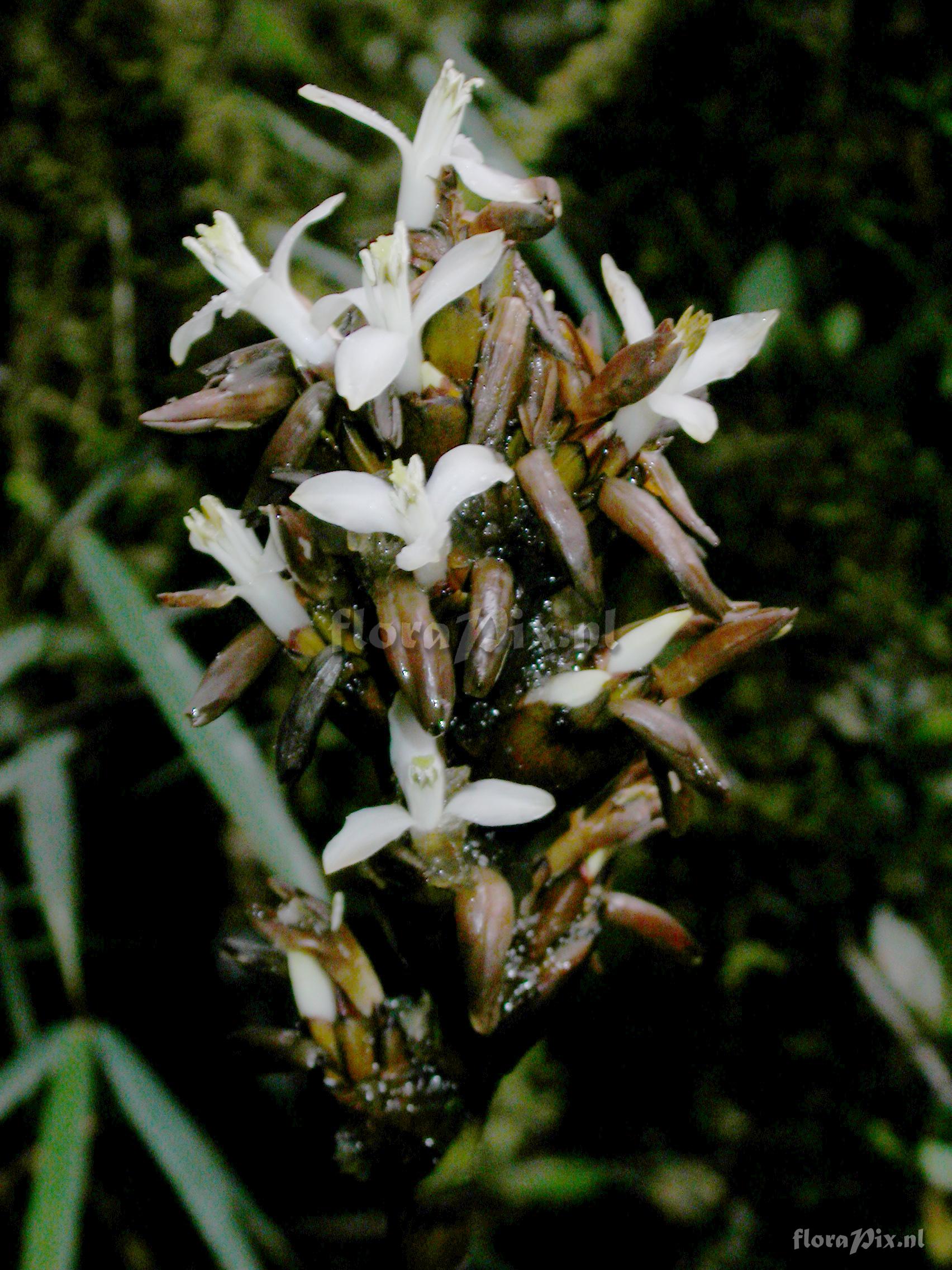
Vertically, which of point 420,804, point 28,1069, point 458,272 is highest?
point 458,272

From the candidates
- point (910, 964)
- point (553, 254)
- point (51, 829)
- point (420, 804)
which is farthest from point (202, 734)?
point (910, 964)

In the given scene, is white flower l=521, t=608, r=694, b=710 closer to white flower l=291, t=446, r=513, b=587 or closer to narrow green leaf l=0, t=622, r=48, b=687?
white flower l=291, t=446, r=513, b=587

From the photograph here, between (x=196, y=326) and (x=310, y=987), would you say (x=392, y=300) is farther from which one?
(x=310, y=987)

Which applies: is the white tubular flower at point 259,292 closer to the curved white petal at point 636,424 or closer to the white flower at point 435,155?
the white flower at point 435,155

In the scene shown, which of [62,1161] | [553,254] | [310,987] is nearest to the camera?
[310,987]

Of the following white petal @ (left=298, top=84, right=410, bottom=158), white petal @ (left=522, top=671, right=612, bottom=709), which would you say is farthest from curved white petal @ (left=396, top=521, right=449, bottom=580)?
white petal @ (left=298, top=84, right=410, bottom=158)

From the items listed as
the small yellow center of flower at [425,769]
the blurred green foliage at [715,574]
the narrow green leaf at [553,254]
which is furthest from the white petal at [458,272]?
the blurred green foliage at [715,574]
